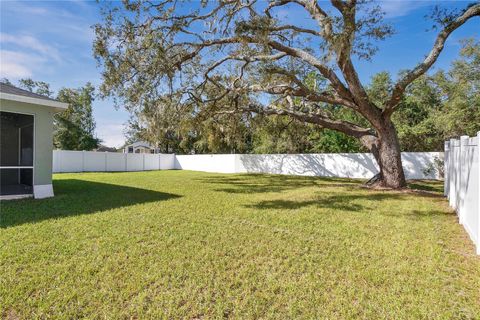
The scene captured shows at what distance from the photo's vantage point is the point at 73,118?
89.7 ft

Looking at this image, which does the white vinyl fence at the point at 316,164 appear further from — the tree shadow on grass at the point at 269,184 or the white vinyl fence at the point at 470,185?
the white vinyl fence at the point at 470,185

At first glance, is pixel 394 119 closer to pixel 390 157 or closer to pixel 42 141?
pixel 390 157

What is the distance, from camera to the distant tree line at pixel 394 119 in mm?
12055

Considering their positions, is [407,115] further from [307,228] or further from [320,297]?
[320,297]

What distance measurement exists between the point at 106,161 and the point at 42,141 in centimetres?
1319

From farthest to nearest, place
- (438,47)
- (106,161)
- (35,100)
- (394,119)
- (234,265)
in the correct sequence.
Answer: (106,161)
(394,119)
(438,47)
(35,100)
(234,265)

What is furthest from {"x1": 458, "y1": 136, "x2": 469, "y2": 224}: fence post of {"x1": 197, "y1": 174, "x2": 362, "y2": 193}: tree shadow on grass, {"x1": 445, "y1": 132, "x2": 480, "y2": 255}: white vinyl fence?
{"x1": 197, "y1": 174, "x2": 362, "y2": 193}: tree shadow on grass

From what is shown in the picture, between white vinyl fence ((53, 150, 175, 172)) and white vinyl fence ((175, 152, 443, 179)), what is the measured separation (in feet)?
7.37

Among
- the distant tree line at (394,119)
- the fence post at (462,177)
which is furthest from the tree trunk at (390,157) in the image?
the distant tree line at (394,119)

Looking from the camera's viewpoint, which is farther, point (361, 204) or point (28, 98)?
point (361, 204)

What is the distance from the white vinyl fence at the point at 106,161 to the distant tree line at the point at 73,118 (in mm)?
8805

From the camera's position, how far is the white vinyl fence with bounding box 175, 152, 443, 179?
13.2m

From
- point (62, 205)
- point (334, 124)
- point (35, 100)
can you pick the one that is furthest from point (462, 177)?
point (35, 100)

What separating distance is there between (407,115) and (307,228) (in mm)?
18755
